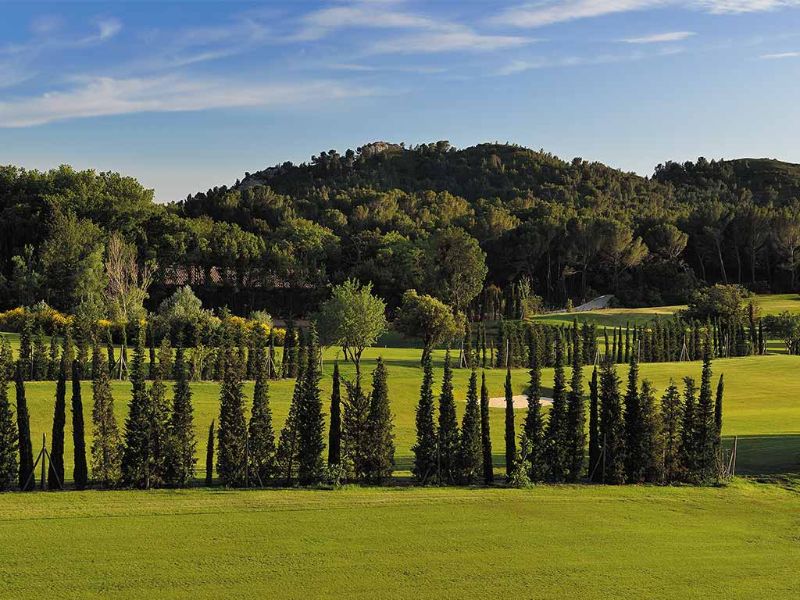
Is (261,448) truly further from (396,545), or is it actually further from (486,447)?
(396,545)

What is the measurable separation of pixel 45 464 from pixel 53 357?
59.9 ft

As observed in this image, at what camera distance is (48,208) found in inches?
4144

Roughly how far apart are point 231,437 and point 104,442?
5.30 m

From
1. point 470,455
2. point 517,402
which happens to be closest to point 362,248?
point 517,402

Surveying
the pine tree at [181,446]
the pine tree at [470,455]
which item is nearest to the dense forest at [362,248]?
the pine tree at [181,446]

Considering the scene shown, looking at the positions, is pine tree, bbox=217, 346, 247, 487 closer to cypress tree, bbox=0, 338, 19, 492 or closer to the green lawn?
the green lawn

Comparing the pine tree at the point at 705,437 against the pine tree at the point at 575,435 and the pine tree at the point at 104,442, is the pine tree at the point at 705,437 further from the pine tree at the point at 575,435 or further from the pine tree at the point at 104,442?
the pine tree at the point at 104,442

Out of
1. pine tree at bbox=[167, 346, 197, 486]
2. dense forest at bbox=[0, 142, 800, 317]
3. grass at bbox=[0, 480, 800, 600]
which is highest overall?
dense forest at bbox=[0, 142, 800, 317]

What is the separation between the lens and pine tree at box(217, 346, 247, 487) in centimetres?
3497

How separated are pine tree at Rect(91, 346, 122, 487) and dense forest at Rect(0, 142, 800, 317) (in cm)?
5936

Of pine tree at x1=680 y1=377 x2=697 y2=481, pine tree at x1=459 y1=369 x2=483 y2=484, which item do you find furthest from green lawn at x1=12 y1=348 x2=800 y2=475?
pine tree at x1=459 y1=369 x2=483 y2=484

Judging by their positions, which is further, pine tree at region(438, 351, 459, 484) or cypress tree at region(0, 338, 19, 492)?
pine tree at region(438, 351, 459, 484)

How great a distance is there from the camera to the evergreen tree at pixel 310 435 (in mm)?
35812

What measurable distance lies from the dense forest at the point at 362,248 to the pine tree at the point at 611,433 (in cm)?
6312
